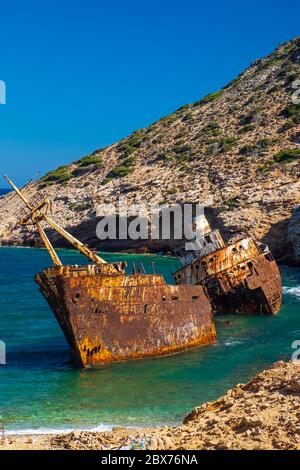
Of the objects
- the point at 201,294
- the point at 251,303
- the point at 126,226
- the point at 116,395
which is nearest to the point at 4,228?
the point at 126,226

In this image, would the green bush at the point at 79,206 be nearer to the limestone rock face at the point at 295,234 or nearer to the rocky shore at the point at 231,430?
the limestone rock face at the point at 295,234

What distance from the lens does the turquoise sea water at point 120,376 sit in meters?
13.8

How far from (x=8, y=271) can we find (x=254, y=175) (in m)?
23.8

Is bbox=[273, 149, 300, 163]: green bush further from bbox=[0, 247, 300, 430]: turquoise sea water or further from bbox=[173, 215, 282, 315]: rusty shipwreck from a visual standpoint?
bbox=[0, 247, 300, 430]: turquoise sea water

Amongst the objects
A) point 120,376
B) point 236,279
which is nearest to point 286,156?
point 236,279

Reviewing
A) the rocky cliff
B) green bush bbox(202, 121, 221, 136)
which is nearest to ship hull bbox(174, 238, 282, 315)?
the rocky cliff

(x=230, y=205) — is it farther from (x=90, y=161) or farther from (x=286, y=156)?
(x=90, y=161)

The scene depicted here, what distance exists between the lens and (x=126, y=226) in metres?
56.1

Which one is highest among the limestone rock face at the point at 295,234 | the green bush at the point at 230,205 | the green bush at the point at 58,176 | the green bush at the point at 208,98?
the green bush at the point at 208,98

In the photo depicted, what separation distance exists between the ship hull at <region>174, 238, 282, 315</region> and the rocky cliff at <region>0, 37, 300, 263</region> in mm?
15525

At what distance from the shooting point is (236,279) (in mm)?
26547

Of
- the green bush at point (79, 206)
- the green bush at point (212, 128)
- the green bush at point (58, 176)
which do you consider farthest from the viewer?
the green bush at point (58, 176)

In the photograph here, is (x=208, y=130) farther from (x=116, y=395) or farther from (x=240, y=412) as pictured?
(x=240, y=412)

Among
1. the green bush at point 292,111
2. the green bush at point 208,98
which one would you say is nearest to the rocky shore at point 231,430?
the green bush at point 292,111
